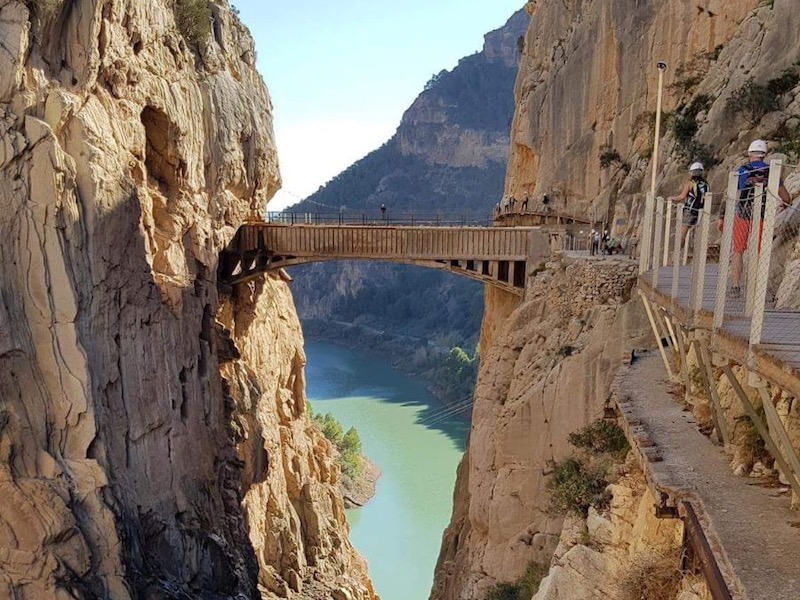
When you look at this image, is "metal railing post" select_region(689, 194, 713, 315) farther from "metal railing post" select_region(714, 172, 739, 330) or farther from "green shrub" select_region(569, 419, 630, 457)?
"green shrub" select_region(569, 419, 630, 457)

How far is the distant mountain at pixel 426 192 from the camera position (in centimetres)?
8191

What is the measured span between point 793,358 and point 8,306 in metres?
11.1

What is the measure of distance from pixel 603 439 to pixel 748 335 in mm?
5630

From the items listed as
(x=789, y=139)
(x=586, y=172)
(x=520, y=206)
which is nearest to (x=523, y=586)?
(x=789, y=139)

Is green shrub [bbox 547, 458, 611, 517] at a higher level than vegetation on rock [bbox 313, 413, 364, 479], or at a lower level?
higher

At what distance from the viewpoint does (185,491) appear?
44.6 feet

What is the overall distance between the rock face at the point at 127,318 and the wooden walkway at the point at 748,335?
386 inches

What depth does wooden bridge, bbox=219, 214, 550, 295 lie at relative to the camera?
16.1 meters

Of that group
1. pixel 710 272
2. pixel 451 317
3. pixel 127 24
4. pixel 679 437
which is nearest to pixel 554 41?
pixel 127 24

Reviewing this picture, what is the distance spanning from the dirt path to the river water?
24908 millimetres

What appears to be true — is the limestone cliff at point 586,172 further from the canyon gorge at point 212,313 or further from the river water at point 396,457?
the river water at point 396,457

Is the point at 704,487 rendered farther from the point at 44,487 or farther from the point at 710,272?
the point at 44,487

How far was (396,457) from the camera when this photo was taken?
146 ft

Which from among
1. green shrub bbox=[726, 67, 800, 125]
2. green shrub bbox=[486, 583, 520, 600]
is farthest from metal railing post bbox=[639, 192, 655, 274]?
green shrub bbox=[726, 67, 800, 125]
